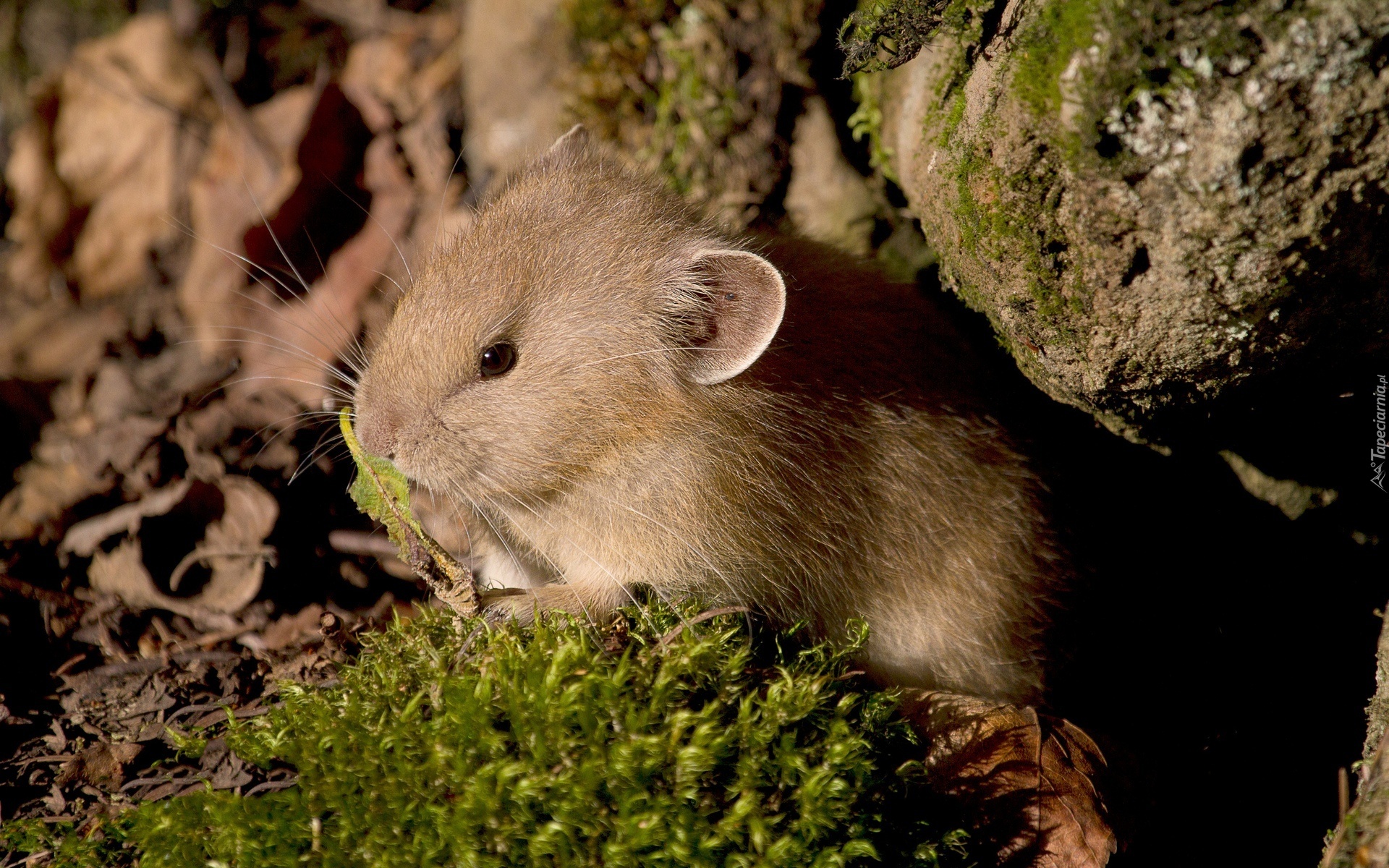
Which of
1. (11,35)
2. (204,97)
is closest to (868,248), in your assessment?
(204,97)

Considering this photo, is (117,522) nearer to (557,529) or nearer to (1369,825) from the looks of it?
(557,529)

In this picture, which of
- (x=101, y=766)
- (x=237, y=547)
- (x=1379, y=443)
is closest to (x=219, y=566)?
(x=237, y=547)

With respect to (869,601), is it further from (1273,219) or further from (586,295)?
(1273,219)

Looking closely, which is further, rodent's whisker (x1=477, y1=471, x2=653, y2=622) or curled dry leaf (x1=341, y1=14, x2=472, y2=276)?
curled dry leaf (x1=341, y1=14, x2=472, y2=276)

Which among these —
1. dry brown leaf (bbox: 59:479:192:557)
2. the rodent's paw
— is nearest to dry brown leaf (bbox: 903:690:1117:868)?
the rodent's paw

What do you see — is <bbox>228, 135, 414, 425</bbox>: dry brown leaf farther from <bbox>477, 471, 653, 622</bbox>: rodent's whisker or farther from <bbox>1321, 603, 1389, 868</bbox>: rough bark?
<bbox>1321, 603, 1389, 868</bbox>: rough bark

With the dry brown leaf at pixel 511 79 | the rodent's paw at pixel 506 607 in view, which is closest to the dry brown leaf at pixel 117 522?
the rodent's paw at pixel 506 607

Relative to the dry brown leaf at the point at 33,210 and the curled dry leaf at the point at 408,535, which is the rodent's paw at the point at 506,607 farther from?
the dry brown leaf at the point at 33,210

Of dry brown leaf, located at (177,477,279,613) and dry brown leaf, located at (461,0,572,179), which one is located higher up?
dry brown leaf, located at (461,0,572,179)
